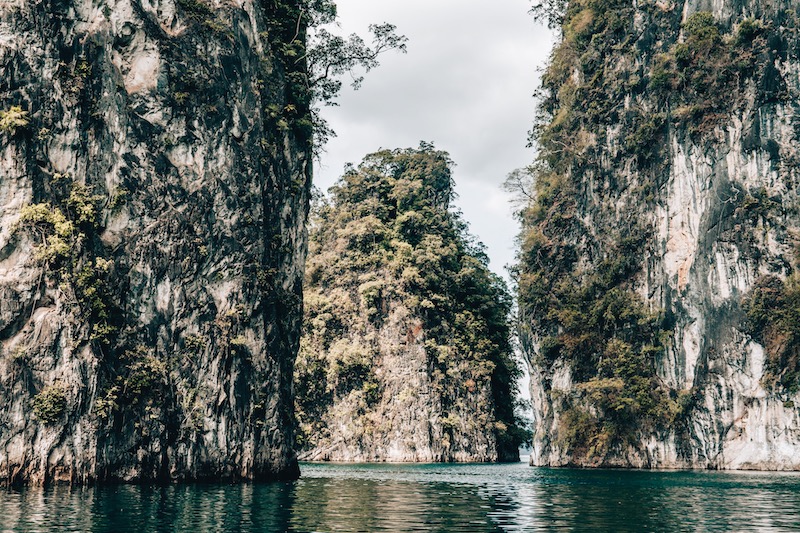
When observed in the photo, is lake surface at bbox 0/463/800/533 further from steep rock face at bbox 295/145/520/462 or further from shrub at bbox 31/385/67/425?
steep rock face at bbox 295/145/520/462

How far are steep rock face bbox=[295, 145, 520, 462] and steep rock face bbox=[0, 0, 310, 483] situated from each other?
112ft

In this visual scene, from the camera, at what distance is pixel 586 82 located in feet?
190

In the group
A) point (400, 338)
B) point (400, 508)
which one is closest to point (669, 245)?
point (400, 338)

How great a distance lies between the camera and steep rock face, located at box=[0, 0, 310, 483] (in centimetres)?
2536

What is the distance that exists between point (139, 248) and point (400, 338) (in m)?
44.2

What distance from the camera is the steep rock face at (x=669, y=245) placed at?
45250 mm

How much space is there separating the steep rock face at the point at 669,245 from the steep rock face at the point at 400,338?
12.7 meters

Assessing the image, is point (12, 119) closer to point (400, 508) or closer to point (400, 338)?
point (400, 508)

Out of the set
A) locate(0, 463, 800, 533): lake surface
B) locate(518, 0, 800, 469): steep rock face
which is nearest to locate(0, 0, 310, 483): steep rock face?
locate(0, 463, 800, 533): lake surface

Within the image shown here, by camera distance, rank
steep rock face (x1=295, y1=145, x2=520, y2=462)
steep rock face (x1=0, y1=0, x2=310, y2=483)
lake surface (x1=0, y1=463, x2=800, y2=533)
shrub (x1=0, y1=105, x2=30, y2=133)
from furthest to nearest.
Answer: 1. steep rock face (x1=295, y1=145, x2=520, y2=462)
2. shrub (x1=0, y1=105, x2=30, y2=133)
3. steep rock face (x1=0, y1=0, x2=310, y2=483)
4. lake surface (x1=0, y1=463, x2=800, y2=533)

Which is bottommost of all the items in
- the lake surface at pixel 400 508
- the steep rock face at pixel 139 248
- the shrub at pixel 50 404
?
the lake surface at pixel 400 508

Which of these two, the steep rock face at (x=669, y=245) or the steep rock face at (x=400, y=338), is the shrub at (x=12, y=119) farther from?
the steep rock face at (x=400, y=338)

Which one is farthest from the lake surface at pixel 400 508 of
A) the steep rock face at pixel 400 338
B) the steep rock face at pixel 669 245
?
the steep rock face at pixel 400 338

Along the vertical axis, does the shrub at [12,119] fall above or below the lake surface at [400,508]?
above
